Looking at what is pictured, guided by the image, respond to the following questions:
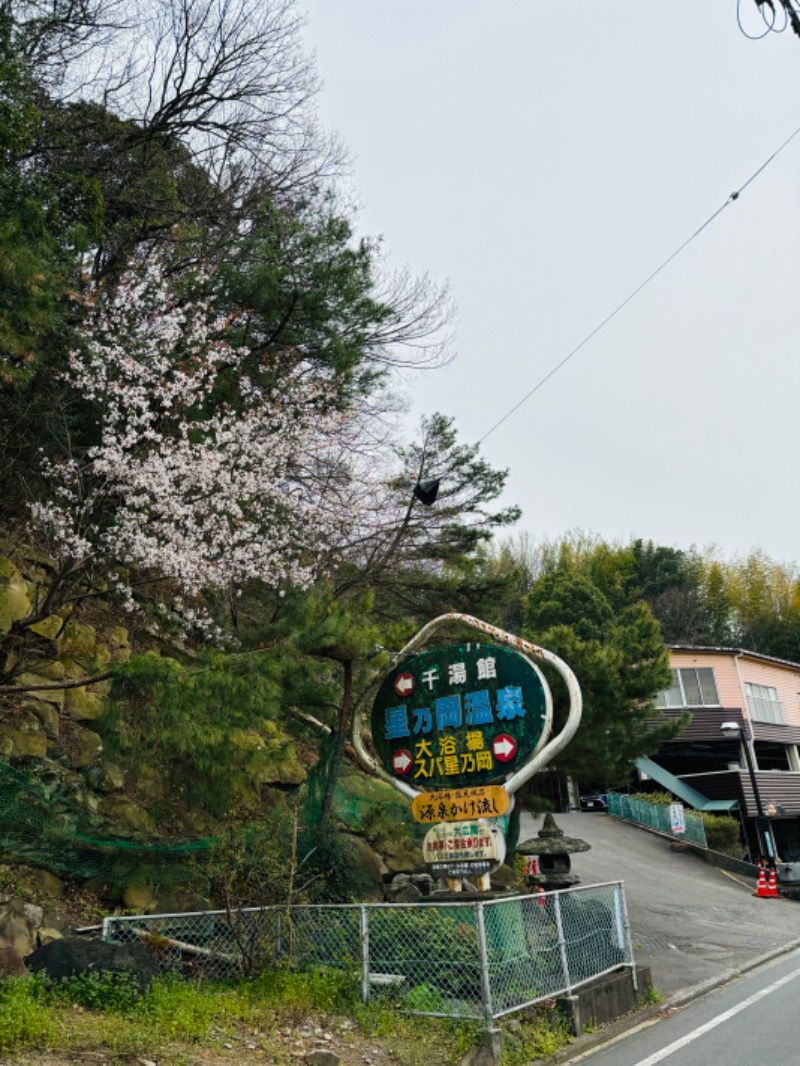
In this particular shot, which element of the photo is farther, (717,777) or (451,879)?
(717,777)

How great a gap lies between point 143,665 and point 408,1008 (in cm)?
391

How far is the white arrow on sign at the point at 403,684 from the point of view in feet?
32.5

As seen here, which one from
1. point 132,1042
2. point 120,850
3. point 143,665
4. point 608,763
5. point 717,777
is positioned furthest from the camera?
point 717,777

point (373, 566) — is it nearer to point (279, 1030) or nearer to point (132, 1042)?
point (279, 1030)

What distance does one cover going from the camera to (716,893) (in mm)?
18984

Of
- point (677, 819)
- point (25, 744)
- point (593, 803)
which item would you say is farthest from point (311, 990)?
point (593, 803)

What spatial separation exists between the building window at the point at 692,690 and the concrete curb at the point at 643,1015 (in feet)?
66.3

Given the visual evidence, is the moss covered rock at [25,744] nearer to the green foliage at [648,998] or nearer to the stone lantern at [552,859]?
the stone lantern at [552,859]

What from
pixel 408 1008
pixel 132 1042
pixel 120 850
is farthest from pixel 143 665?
pixel 408 1008

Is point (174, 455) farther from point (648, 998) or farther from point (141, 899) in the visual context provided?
point (648, 998)

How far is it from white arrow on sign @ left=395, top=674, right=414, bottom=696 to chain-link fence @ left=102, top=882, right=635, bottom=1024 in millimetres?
2881

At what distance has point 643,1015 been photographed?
323 inches

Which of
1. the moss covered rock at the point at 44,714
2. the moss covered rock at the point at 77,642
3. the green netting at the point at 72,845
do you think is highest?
the moss covered rock at the point at 77,642

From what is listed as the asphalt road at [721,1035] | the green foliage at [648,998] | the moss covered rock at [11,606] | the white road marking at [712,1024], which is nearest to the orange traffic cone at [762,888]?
the white road marking at [712,1024]
